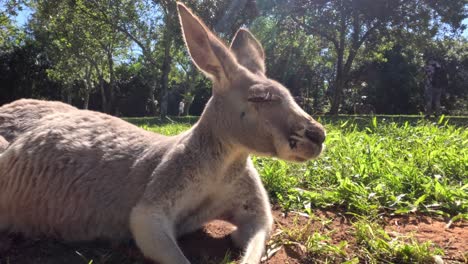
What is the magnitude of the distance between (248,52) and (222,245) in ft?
5.06

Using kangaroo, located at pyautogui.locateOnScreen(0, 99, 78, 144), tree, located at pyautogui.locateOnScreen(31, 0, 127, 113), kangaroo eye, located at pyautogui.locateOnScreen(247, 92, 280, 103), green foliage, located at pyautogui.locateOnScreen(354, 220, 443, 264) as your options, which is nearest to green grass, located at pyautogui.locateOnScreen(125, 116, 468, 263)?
green foliage, located at pyautogui.locateOnScreen(354, 220, 443, 264)

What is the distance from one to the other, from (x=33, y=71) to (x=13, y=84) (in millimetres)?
1966

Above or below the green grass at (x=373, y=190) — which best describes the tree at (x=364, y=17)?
above

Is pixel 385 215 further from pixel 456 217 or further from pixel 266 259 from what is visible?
pixel 266 259

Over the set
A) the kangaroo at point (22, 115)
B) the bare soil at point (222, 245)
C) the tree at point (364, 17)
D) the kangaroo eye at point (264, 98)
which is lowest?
the bare soil at point (222, 245)

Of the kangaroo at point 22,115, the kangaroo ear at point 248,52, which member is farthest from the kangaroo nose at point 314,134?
the kangaroo at point 22,115

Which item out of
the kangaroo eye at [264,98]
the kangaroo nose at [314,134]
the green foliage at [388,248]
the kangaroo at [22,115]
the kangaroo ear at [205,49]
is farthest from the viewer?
the kangaroo at [22,115]

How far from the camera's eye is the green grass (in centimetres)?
229

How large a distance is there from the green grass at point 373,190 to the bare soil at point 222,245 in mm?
73

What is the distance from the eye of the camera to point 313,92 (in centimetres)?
3762

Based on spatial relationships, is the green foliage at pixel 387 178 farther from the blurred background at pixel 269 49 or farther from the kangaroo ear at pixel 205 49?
the blurred background at pixel 269 49

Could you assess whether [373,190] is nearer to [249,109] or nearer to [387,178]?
[387,178]

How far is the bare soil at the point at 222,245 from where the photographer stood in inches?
92.2

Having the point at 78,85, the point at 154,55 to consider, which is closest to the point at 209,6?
the point at 154,55
